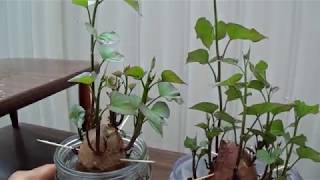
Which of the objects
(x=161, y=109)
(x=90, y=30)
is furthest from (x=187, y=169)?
(x=90, y=30)

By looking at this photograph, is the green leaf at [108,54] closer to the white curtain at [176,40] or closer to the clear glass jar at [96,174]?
the clear glass jar at [96,174]

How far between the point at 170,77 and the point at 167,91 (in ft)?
0.06

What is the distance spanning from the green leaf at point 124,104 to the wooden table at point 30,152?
1.14 ft

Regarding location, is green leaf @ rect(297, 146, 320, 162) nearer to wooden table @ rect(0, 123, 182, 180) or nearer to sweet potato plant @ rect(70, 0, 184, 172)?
sweet potato plant @ rect(70, 0, 184, 172)

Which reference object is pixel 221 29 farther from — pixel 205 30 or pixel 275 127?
pixel 275 127

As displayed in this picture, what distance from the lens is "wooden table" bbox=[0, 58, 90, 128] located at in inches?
27.0

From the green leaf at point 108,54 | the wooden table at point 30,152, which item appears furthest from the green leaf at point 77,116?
the wooden table at point 30,152

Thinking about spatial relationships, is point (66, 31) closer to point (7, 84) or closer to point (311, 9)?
point (7, 84)

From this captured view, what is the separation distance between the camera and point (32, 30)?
5.37 ft

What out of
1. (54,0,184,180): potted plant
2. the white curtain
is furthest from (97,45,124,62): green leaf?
the white curtain

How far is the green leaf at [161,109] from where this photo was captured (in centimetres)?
40

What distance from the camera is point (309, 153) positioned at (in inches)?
15.8

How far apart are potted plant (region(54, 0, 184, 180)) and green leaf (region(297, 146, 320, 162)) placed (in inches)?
6.2

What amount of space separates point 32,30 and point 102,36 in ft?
4.49
